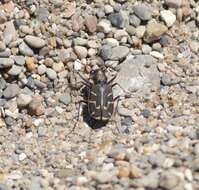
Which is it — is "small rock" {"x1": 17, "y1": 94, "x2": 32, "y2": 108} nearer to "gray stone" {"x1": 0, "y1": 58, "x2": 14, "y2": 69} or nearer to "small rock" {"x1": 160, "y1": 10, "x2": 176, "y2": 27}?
"gray stone" {"x1": 0, "y1": 58, "x2": 14, "y2": 69}

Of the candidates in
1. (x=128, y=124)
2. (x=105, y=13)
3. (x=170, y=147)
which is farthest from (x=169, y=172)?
(x=105, y=13)

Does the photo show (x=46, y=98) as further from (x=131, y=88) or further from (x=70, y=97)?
(x=131, y=88)

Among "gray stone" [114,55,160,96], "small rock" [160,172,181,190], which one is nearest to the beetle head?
"gray stone" [114,55,160,96]

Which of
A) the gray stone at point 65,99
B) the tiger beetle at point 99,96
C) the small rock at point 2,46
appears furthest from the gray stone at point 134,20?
the small rock at point 2,46

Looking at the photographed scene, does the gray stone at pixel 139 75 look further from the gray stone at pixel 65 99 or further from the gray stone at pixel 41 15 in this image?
the gray stone at pixel 41 15

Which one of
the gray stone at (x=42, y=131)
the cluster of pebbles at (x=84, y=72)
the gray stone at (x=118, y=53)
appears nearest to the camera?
the cluster of pebbles at (x=84, y=72)
